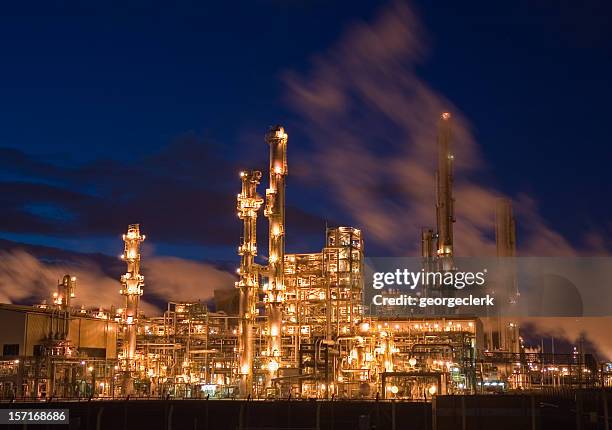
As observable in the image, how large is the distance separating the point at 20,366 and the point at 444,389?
39.5m

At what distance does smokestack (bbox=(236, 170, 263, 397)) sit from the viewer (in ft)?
271

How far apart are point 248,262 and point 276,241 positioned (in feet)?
12.1

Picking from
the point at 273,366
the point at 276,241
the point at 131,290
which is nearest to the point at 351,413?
the point at 273,366

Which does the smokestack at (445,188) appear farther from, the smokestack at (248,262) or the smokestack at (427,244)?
the smokestack at (248,262)

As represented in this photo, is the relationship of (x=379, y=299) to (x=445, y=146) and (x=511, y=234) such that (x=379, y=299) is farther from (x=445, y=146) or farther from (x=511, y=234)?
(x=511, y=234)

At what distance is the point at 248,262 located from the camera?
279ft

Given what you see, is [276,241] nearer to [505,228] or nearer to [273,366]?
[273,366]

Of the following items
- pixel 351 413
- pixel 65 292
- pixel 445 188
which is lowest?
pixel 351 413

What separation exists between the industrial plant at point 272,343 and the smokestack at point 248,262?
0.36 feet

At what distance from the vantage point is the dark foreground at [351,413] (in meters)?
54.4

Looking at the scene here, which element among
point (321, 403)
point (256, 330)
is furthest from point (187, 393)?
point (321, 403)

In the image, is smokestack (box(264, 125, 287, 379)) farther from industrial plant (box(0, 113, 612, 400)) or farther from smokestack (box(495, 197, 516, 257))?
smokestack (box(495, 197, 516, 257))

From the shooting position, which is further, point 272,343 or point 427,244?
point 427,244

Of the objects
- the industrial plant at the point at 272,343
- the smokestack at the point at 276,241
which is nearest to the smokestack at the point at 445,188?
the industrial plant at the point at 272,343
